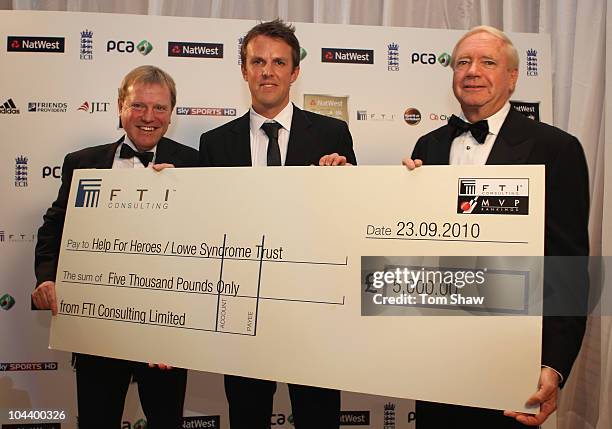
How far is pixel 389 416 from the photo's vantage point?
3139 mm

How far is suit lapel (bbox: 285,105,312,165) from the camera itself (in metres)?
2.29

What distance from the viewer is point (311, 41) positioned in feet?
9.86

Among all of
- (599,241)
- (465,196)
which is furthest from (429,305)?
(599,241)

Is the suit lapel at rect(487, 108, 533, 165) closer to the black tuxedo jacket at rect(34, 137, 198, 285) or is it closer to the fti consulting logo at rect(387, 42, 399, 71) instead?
the fti consulting logo at rect(387, 42, 399, 71)

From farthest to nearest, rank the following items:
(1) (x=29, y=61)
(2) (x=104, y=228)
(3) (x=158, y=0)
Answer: (3) (x=158, y=0)
(1) (x=29, y=61)
(2) (x=104, y=228)

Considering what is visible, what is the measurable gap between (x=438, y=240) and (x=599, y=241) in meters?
2.09

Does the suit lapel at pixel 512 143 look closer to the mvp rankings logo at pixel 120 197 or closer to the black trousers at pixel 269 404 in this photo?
the black trousers at pixel 269 404

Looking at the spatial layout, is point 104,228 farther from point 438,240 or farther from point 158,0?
point 158,0

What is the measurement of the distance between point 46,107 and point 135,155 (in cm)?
87

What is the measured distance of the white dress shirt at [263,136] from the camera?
2.36 meters

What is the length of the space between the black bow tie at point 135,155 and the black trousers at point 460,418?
5.32 ft

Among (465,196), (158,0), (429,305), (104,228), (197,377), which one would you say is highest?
(158,0)

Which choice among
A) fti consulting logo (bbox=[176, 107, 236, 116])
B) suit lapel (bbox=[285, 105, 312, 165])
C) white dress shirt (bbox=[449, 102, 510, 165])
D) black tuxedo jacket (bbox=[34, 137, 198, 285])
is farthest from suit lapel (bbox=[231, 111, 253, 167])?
white dress shirt (bbox=[449, 102, 510, 165])

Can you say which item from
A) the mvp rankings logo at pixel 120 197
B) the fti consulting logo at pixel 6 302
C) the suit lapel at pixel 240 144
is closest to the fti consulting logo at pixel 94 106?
the mvp rankings logo at pixel 120 197
